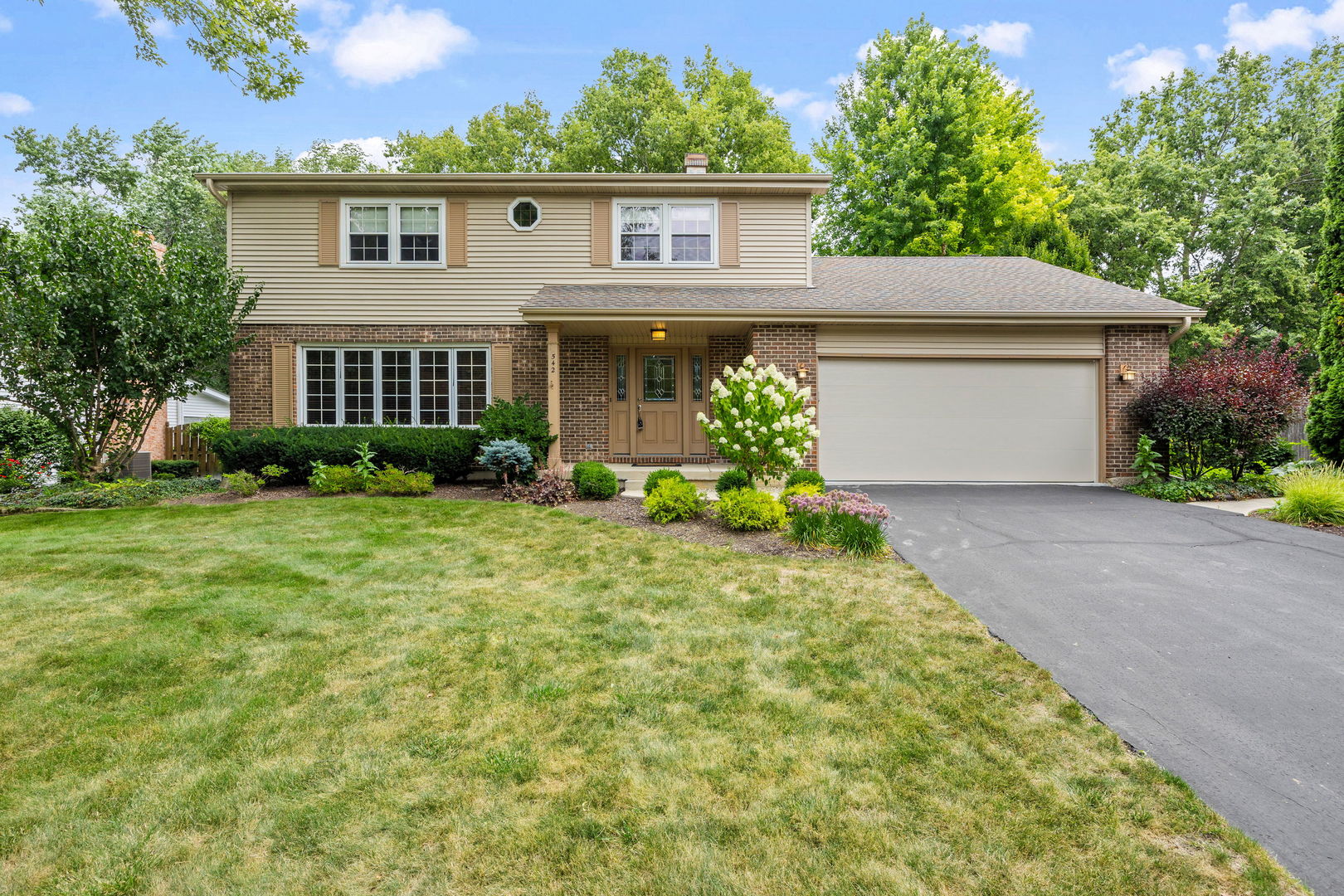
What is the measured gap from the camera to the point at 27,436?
1080cm

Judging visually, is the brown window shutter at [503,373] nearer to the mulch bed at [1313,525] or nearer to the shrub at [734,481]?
the shrub at [734,481]

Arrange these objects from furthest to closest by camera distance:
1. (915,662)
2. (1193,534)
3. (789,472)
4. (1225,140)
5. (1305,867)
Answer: (1225,140)
(789,472)
(1193,534)
(915,662)
(1305,867)

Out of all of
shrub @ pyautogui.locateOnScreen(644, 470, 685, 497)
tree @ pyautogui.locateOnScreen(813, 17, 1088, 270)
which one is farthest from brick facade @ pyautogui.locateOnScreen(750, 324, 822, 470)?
tree @ pyautogui.locateOnScreen(813, 17, 1088, 270)

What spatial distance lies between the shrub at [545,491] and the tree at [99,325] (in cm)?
537

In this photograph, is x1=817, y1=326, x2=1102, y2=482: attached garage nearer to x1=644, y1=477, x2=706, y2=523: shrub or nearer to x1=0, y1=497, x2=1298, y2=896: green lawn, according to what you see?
x1=644, y1=477, x2=706, y2=523: shrub

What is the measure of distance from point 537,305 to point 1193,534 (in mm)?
8853

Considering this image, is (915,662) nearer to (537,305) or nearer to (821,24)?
(537,305)

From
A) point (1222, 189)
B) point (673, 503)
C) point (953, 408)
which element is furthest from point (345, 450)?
point (1222, 189)

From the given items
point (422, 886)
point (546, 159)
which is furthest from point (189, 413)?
point (422, 886)

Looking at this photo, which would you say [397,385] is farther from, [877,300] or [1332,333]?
[1332,333]

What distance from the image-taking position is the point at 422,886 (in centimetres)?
185

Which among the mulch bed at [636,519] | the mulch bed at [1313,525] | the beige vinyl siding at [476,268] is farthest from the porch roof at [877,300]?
the mulch bed at [1313,525]

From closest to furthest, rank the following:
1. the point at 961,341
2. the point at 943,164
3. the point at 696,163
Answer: the point at 961,341 < the point at 696,163 < the point at 943,164

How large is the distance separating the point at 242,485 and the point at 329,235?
15.7ft
